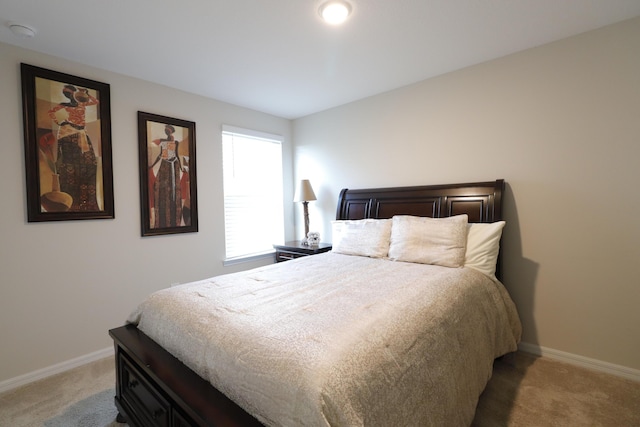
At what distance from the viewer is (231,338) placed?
3.93ft

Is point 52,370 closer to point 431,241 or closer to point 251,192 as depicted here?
point 251,192

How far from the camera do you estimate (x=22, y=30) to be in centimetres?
194

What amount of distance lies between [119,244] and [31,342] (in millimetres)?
915

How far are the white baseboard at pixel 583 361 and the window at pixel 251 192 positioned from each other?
3.00 metres

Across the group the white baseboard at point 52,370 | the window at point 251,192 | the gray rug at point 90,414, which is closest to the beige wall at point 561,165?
the window at point 251,192

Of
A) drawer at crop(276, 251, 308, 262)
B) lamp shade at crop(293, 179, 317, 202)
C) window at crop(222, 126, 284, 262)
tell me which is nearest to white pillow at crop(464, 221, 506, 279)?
drawer at crop(276, 251, 308, 262)

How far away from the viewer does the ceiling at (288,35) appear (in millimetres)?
1812

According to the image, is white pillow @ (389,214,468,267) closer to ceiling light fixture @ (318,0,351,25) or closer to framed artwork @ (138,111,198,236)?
ceiling light fixture @ (318,0,351,25)

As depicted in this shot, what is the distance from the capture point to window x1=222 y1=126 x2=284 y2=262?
11.6 ft

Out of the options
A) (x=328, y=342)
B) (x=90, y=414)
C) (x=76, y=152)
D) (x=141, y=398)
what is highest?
(x=76, y=152)

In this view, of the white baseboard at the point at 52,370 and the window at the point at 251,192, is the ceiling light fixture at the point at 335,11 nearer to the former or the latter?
the window at the point at 251,192

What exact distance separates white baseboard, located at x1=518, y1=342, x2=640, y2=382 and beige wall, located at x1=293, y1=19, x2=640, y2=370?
0.04 meters

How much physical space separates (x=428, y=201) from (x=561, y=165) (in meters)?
1.04

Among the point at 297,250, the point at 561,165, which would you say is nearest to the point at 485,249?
the point at 561,165
